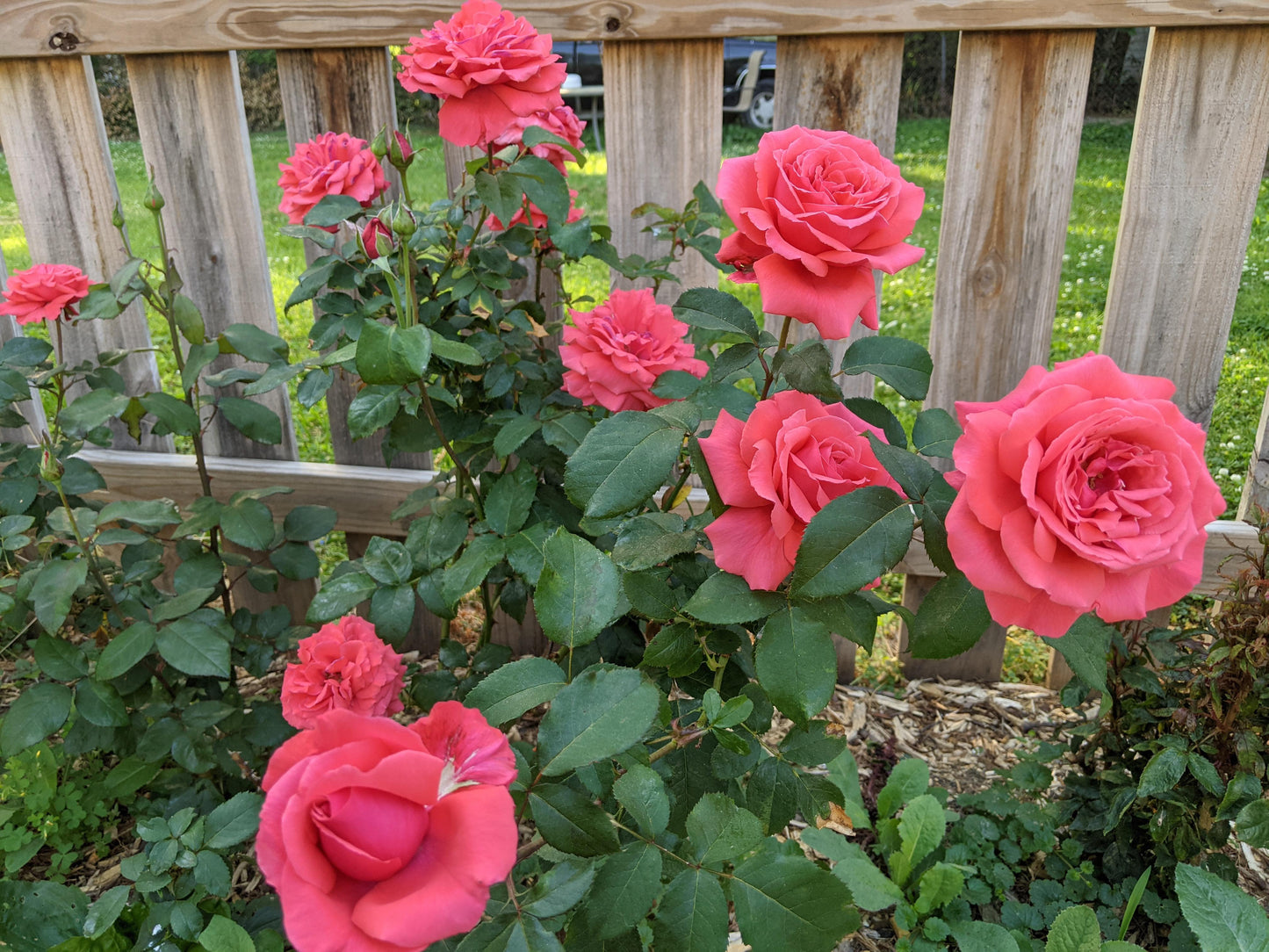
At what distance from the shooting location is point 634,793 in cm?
80

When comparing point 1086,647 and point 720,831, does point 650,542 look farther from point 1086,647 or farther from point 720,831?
point 1086,647

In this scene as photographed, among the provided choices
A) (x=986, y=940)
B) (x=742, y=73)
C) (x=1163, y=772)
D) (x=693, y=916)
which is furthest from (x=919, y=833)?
(x=742, y=73)

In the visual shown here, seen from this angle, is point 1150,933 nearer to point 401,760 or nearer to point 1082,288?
point 401,760

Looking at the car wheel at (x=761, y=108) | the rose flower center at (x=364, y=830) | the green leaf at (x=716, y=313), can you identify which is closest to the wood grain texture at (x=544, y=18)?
the green leaf at (x=716, y=313)

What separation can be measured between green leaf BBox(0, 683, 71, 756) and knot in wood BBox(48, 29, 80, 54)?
1319 mm

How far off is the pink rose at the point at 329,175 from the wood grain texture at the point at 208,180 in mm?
513

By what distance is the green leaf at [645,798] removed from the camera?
791 millimetres

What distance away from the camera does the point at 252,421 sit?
70.7 inches

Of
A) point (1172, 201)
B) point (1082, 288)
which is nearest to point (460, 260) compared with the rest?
point (1172, 201)

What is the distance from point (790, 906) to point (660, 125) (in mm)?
1547

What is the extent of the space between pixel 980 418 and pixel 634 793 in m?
0.43

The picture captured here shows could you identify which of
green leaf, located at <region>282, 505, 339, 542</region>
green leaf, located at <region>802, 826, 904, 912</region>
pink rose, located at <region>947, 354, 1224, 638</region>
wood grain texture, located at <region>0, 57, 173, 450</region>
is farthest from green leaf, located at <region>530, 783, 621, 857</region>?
wood grain texture, located at <region>0, 57, 173, 450</region>

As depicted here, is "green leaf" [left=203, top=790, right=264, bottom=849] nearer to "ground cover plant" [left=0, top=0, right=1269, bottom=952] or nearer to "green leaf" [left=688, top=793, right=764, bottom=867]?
"ground cover plant" [left=0, top=0, right=1269, bottom=952]

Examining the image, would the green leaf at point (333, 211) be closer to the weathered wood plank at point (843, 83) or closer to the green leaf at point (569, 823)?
the weathered wood plank at point (843, 83)
